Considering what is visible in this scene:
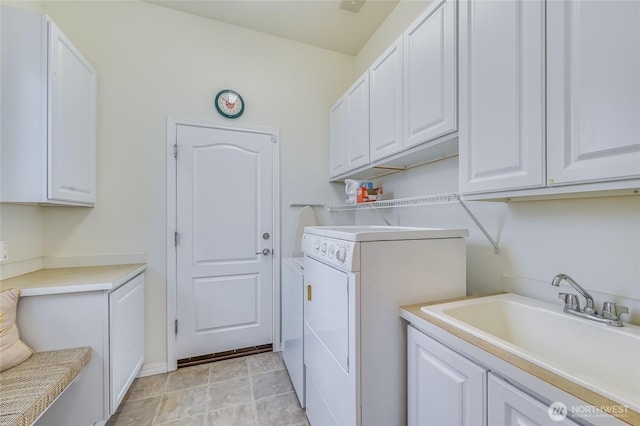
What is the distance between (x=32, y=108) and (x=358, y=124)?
208cm

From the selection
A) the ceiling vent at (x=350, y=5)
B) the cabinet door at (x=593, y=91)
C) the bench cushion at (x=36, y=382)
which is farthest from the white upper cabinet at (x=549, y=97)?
the bench cushion at (x=36, y=382)

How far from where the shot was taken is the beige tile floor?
5.30 feet

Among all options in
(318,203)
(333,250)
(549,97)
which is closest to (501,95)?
(549,97)

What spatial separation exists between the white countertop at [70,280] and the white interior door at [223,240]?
1.68 ft

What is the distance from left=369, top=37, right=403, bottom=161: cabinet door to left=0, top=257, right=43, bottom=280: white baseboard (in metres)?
2.44

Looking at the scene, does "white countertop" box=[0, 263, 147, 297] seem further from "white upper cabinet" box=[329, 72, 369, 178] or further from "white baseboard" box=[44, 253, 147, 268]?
Answer: "white upper cabinet" box=[329, 72, 369, 178]

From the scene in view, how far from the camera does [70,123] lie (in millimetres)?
1686

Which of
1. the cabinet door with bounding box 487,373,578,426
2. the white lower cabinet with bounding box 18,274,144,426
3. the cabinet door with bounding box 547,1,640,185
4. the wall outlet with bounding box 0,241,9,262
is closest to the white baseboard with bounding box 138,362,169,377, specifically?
the white lower cabinet with bounding box 18,274,144,426

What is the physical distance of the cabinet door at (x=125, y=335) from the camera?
4.90 ft

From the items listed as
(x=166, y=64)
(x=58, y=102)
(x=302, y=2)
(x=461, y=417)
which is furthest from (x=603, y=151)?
(x=166, y=64)

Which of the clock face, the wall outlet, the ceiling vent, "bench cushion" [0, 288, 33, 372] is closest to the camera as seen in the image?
"bench cushion" [0, 288, 33, 372]

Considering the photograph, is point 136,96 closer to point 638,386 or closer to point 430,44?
point 430,44

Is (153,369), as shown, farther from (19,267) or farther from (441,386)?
(441,386)

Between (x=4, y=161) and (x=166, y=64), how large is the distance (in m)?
1.36
